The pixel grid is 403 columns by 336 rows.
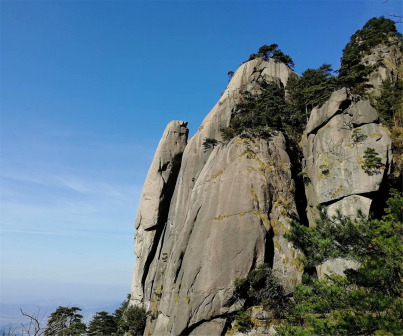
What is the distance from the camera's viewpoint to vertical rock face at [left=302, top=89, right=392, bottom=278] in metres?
22.2

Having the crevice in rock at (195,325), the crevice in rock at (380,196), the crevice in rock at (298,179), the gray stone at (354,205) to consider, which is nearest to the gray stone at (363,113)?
the crevice in rock at (380,196)

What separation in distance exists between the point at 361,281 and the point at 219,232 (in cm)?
1255

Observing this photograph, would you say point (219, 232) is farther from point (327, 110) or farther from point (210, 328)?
point (327, 110)

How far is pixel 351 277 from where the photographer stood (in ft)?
42.1

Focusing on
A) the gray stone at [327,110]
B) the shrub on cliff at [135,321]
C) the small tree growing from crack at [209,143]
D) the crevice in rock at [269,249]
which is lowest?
the shrub on cliff at [135,321]

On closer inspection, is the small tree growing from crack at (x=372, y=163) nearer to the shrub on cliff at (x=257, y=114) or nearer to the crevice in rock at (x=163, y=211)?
the shrub on cliff at (x=257, y=114)

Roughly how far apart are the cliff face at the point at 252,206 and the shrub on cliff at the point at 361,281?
694cm

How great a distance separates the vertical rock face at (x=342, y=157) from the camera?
2216cm

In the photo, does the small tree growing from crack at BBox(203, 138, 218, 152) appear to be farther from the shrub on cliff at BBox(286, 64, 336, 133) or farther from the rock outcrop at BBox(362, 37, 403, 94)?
the rock outcrop at BBox(362, 37, 403, 94)

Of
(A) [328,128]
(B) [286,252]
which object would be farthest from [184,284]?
(A) [328,128]

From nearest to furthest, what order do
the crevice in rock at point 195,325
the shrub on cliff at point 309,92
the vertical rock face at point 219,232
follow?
1. the crevice in rock at point 195,325
2. the vertical rock face at point 219,232
3. the shrub on cliff at point 309,92

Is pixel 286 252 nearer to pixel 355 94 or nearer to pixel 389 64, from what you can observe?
pixel 355 94

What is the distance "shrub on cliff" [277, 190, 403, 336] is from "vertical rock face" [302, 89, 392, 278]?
24.4ft

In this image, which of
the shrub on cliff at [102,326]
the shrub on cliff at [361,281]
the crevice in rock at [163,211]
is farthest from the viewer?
the shrub on cliff at [102,326]
